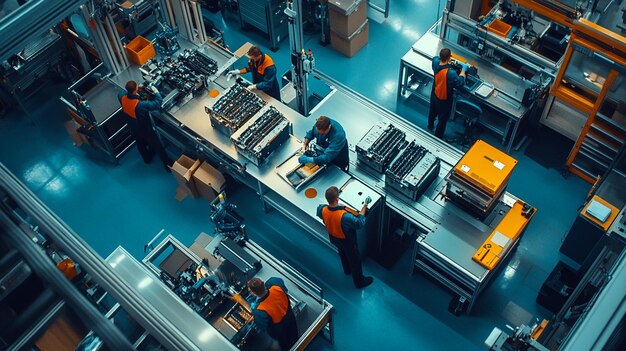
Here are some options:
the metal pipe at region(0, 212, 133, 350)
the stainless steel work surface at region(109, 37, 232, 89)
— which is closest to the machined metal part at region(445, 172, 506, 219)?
the stainless steel work surface at region(109, 37, 232, 89)

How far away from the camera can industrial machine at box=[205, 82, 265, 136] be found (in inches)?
311

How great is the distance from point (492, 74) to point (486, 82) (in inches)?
9.5

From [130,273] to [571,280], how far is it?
4939 mm

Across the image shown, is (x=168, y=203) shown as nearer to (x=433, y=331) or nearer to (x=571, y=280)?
(x=433, y=331)

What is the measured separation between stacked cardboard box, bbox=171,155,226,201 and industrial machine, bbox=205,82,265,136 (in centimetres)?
67

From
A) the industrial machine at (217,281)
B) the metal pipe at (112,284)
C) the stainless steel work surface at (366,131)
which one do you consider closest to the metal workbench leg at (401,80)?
the stainless steel work surface at (366,131)

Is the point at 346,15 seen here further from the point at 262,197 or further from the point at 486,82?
the point at 262,197

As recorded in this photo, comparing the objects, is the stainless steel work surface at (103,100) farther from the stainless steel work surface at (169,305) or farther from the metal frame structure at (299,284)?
the stainless steel work surface at (169,305)

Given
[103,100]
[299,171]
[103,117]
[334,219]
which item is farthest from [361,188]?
[103,100]

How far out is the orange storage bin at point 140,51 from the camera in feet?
29.6

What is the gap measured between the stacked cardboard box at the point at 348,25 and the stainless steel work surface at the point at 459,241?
3.78 m

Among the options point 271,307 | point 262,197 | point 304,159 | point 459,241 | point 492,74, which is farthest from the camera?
point 492,74

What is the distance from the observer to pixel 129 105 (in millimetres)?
8141

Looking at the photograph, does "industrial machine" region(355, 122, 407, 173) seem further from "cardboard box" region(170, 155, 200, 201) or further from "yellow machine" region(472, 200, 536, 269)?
"cardboard box" region(170, 155, 200, 201)
